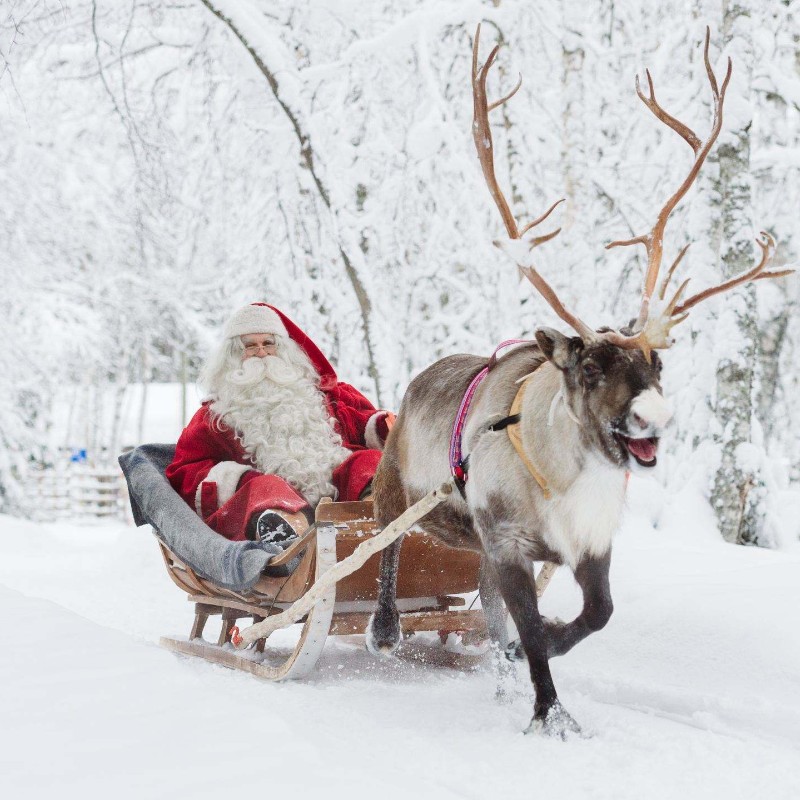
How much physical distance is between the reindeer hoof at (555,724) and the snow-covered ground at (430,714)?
0.05 m

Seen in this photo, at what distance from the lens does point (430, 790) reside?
8.06ft

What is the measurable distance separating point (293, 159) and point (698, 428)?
5175mm

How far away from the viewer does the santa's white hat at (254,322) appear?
16.6 feet

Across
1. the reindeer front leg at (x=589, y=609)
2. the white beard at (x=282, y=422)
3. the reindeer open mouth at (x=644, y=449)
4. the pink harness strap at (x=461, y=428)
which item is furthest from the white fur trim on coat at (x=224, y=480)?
the reindeer open mouth at (x=644, y=449)

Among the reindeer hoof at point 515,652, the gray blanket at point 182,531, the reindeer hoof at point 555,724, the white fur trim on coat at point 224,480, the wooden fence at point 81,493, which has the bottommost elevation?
the wooden fence at point 81,493

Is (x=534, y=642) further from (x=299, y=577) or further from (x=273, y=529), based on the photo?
(x=273, y=529)

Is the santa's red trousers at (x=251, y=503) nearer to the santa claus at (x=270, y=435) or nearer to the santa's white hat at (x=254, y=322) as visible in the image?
the santa claus at (x=270, y=435)

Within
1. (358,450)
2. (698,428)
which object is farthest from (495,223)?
(358,450)

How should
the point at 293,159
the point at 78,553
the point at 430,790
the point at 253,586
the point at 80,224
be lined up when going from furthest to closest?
the point at 80,224 < the point at 78,553 < the point at 293,159 < the point at 253,586 < the point at 430,790

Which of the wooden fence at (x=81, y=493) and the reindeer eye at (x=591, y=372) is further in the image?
the wooden fence at (x=81, y=493)

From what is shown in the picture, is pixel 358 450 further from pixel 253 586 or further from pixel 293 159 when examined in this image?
pixel 293 159

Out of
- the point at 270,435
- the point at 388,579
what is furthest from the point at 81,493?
the point at 388,579

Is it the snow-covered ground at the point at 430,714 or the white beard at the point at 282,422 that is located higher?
the white beard at the point at 282,422

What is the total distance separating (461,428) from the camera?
11.6 feet
